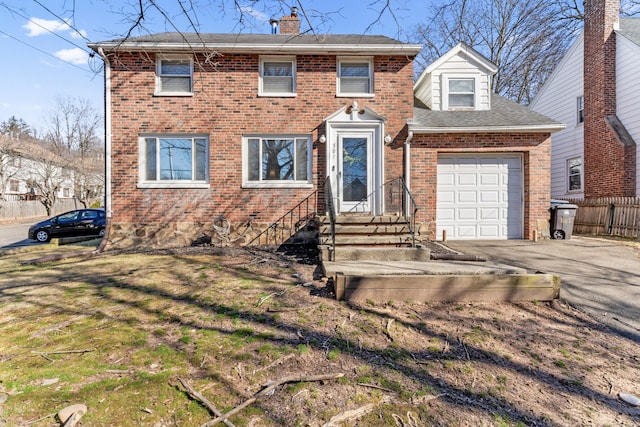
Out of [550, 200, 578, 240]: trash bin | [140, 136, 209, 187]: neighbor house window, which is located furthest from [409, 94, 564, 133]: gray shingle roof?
[140, 136, 209, 187]: neighbor house window

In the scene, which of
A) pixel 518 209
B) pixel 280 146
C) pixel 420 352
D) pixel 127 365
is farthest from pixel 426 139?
pixel 127 365

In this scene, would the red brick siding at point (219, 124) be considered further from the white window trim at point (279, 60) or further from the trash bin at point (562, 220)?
the trash bin at point (562, 220)

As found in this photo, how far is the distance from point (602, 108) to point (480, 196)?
26.2 feet

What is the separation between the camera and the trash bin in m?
9.05

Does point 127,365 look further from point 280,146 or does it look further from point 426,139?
point 426,139

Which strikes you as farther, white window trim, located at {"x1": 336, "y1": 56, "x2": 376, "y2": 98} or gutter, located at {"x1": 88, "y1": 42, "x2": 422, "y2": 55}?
white window trim, located at {"x1": 336, "y1": 56, "x2": 376, "y2": 98}

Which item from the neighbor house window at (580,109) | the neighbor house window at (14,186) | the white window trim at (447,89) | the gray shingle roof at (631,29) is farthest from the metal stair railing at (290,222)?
the neighbor house window at (14,186)

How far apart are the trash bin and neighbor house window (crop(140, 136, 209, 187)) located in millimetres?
9807

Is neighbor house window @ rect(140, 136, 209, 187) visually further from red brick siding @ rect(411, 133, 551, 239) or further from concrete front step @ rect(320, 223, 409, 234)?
red brick siding @ rect(411, 133, 551, 239)

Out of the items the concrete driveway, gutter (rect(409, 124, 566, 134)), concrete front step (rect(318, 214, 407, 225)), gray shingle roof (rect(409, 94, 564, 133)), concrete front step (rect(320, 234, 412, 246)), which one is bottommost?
the concrete driveway

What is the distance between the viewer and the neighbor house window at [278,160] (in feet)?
29.2

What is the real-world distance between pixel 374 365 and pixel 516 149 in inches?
329

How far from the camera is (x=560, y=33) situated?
18.0m

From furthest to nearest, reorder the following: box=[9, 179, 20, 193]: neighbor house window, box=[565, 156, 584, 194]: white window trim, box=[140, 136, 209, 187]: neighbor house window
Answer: box=[9, 179, 20, 193]: neighbor house window
box=[565, 156, 584, 194]: white window trim
box=[140, 136, 209, 187]: neighbor house window
